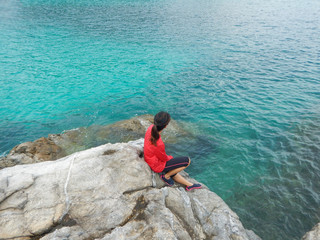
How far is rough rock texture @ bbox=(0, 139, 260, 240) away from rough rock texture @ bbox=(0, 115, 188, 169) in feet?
14.2

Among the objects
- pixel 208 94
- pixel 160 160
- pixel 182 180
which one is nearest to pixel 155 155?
pixel 160 160

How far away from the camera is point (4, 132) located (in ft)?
47.9

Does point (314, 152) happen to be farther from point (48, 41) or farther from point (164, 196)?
point (48, 41)

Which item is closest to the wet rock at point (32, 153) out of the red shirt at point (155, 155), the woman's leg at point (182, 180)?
the red shirt at point (155, 155)

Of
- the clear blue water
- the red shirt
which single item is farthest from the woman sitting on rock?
the clear blue water

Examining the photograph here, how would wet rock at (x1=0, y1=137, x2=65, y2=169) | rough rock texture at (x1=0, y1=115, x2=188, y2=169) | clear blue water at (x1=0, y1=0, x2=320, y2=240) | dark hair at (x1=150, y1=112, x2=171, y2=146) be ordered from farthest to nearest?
rough rock texture at (x1=0, y1=115, x2=188, y2=169), clear blue water at (x1=0, y1=0, x2=320, y2=240), wet rock at (x1=0, y1=137, x2=65, y2=169), dark hair at (x1=150, y1=112, x2=171, y2=146)

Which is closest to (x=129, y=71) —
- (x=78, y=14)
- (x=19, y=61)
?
(x=19, y=61)

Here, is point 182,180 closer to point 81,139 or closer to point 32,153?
point 32,153

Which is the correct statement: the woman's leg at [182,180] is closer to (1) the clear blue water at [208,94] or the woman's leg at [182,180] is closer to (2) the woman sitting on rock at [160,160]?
(2) the woman sitting on rock at [160,160]

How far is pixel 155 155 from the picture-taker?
7.51m

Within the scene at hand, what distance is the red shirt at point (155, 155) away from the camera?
7.34 m

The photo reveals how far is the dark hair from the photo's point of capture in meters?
6.80

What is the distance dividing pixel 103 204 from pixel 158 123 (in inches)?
113

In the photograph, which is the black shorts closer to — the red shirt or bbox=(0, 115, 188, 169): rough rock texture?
the red shirt
